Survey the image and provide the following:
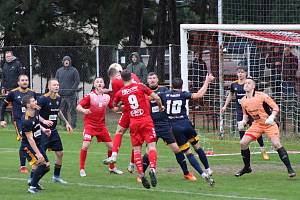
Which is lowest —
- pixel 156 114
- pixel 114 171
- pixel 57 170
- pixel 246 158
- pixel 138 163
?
pixel 114 171

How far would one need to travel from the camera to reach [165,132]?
1505 centimetres

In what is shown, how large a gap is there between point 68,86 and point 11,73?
2.06 meters

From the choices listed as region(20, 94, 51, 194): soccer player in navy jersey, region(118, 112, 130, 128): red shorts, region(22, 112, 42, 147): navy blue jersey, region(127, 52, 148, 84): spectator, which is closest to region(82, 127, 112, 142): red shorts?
region(118, 112, 130, 128): red shorts

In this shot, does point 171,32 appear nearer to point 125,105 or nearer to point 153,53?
point 153,53

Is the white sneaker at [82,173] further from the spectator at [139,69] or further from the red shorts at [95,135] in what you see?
the spectator at [139,69]

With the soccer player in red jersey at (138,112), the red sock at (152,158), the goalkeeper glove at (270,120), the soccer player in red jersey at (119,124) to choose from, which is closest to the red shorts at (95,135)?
the soccer player in red jersey at (119,124)

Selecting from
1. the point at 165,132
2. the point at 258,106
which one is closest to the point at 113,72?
the point at 165,132

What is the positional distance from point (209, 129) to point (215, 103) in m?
0.79

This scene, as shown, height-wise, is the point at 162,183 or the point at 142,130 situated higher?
the point at 142,130

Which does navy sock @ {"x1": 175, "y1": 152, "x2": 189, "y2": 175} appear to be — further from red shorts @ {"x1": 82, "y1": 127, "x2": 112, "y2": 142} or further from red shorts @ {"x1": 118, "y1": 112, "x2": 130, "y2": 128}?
red shorts @ {"x1": 82, "y1": 127, "x2": 112, "y2": 142}

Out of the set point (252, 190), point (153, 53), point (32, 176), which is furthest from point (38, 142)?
point (153, 53)

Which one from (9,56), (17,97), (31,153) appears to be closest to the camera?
(31,153)

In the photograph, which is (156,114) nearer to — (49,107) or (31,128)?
(49,107)

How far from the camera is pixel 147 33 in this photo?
3412 cm
